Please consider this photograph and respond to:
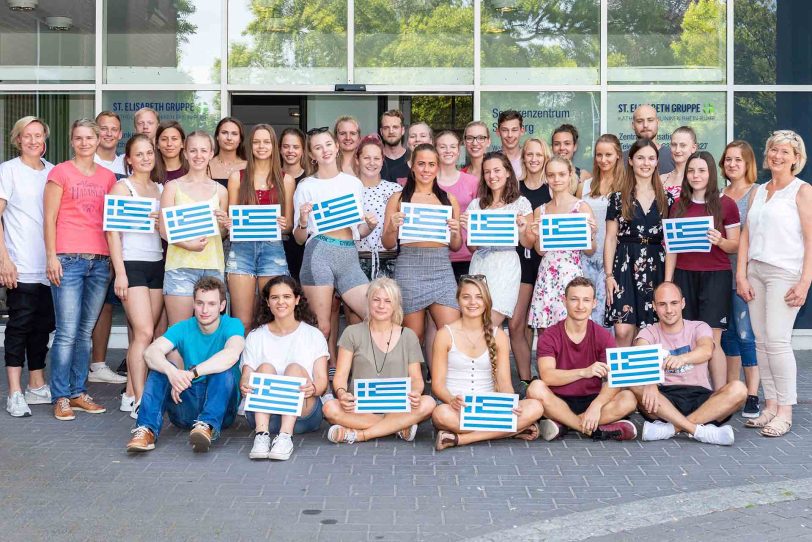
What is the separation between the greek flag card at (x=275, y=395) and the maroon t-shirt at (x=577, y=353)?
5.45ft

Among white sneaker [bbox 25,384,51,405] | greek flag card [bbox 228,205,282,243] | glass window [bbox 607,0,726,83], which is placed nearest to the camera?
greek flag card [bbox 228,205,282,243]

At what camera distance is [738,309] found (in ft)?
24.4

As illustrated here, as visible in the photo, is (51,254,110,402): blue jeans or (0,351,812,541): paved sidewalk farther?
(51,254,110,402): blue jeans

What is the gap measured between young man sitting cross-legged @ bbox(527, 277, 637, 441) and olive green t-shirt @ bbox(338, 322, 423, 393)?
83 centimetres

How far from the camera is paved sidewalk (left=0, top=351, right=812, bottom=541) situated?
4793 millimetres

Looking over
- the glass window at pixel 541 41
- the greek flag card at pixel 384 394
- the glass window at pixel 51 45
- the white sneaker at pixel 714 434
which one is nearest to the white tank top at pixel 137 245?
the greek flag card at pixel 384 394

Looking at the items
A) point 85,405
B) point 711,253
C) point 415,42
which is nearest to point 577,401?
point 711,253

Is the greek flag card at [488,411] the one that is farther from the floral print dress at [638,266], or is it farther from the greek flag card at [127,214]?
the greek flag card at [127,214]

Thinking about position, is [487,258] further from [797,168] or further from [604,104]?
[604,104]

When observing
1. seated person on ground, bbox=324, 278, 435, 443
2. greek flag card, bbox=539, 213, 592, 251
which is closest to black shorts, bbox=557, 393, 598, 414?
seated person on ground, bbox=324, 278, 435, 443

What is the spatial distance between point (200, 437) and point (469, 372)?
5.90 ft

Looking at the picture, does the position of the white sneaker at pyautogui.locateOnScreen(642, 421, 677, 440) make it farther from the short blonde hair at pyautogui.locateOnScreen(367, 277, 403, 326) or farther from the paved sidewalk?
the short blonde hair at pyautogui.locateOnScreen(367, 277, 403, 326)

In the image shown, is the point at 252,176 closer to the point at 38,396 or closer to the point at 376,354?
the point at 376,354

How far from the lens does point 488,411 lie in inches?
249
